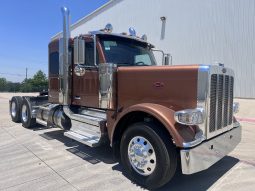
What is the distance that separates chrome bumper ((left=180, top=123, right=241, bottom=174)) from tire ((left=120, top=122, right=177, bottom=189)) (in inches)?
10.3

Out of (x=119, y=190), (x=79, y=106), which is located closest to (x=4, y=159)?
(x=79, y=106)

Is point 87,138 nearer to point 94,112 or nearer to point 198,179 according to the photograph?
point 94,112

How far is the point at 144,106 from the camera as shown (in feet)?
13.3

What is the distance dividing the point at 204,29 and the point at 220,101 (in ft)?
44.4

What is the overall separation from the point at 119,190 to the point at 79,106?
8.63 ft

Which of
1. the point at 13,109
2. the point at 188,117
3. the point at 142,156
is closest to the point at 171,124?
the point at 188,117

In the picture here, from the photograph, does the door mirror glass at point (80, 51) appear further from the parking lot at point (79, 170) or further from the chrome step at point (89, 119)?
the parking lot at point (79, 170)

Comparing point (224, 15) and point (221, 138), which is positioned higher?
point (224, 15)

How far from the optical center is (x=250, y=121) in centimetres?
1055

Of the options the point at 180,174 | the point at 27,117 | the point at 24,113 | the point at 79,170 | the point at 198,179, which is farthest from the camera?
the point at 24,113

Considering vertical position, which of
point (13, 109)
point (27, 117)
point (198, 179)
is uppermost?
point (13, 109)

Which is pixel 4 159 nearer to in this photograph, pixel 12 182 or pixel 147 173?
pixel 12 182

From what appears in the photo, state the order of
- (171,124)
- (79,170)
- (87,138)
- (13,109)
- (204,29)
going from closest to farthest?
(171,124), (79,170), (87,138), (13,109), (204,29)

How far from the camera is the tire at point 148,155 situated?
3.75 metres
